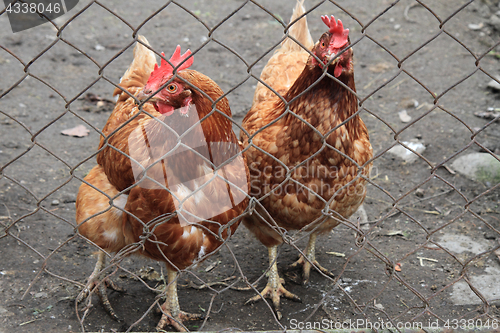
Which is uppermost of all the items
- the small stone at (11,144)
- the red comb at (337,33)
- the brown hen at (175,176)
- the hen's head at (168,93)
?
the red comb at (337,33)

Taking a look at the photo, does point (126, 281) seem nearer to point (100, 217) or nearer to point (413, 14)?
point (100, 217)

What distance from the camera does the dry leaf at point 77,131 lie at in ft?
13.6

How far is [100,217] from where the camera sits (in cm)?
Result: 244

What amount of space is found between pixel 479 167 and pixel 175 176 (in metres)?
2.80

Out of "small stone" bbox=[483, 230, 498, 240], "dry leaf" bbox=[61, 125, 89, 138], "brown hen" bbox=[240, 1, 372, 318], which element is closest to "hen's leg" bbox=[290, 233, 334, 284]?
"brown hen" bbox=[240, 1, 372, 318]

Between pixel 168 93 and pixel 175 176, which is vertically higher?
pixel 168 93

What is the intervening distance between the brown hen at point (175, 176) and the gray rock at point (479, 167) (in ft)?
7.62

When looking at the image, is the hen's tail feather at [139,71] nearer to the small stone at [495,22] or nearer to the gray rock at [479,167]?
the gray rock at [479,167]

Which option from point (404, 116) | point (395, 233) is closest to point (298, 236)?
point (395, 233)

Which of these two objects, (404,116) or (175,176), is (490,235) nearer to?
(404,116)

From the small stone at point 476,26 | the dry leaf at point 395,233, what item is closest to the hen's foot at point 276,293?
the dry leaf at point 395,233

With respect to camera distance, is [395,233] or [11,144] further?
[11,144]

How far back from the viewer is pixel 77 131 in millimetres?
4195

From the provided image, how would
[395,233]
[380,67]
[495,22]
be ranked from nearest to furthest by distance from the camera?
[395,233] < [380,67] < [495,22]
